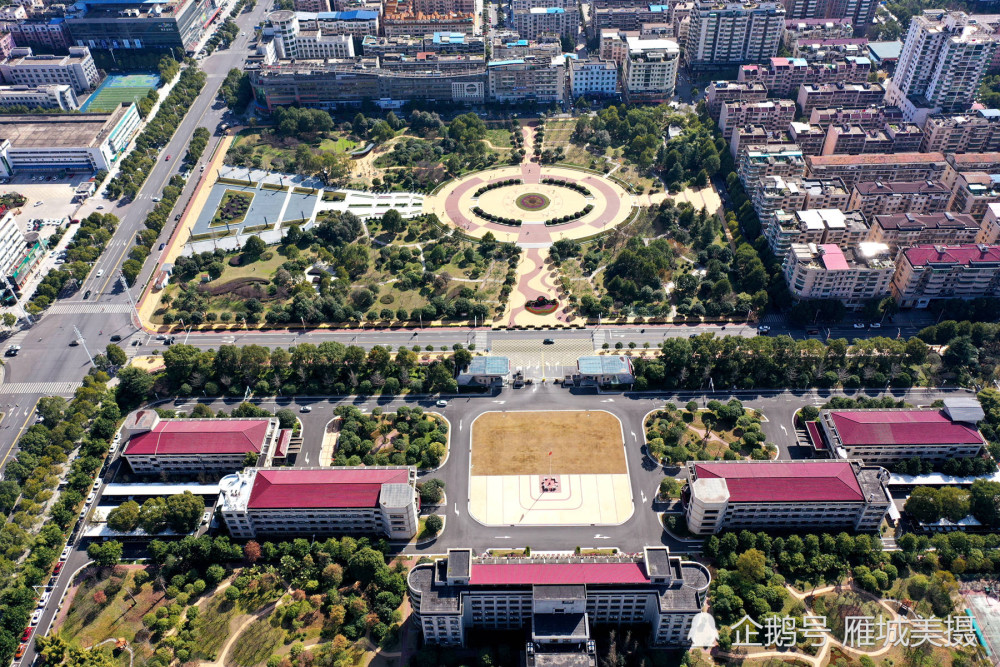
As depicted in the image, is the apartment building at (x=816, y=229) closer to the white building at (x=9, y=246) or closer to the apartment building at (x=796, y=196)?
the apartment building at (x=796, y=196)

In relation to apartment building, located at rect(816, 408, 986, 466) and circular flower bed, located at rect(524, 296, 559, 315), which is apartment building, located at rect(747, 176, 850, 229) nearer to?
circular flower bed, located at rect(524, 296, 559, 315)

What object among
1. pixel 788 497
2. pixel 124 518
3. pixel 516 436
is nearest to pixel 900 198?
pixel 788 497

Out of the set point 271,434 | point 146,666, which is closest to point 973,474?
point 271,434

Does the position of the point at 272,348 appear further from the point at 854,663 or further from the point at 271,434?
the point at 854,663

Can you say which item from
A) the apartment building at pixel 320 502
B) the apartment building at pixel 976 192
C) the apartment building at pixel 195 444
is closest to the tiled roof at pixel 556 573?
the apartment building at pixel 320 502

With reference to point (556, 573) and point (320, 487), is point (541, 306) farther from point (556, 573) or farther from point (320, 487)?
point (556, 573)

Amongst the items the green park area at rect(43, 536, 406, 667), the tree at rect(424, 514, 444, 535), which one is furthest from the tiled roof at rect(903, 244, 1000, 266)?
the green park area at rect(43, 536, 406, 667)
